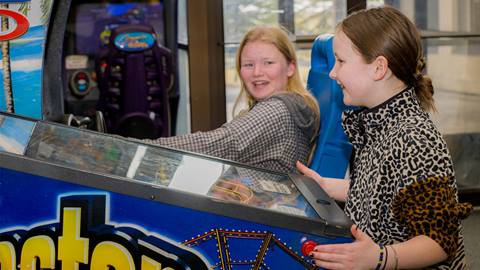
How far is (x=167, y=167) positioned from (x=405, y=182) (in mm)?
442

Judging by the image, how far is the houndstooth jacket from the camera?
7.16 feet

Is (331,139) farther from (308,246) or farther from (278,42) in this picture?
(308,246)

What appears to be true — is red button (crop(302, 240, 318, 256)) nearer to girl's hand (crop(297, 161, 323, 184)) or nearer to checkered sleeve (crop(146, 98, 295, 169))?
girl's hand (crop(297, 161, 323, 184))

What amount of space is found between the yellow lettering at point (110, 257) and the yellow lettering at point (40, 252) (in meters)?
0.06

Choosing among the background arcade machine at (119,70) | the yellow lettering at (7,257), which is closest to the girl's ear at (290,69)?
the yellow lettering at (7,257)

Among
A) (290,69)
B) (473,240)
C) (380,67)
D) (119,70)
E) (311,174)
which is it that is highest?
(380,67)

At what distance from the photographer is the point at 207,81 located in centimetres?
452

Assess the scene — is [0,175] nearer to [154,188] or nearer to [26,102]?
[154,188]

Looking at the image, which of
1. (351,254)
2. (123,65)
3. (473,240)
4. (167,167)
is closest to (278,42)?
(167,167)

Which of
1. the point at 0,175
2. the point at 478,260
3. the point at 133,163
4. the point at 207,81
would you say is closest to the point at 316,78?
the point at 133,163

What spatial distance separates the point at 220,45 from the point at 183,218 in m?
3.30

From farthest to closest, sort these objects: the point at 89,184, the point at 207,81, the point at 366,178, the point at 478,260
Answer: the point at 207,81 → the point at 478,260 → the point at 366,178 → the point at 89,184

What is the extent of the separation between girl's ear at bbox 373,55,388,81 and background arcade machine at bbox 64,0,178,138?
3.86 m

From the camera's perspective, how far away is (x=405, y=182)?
1479mm
